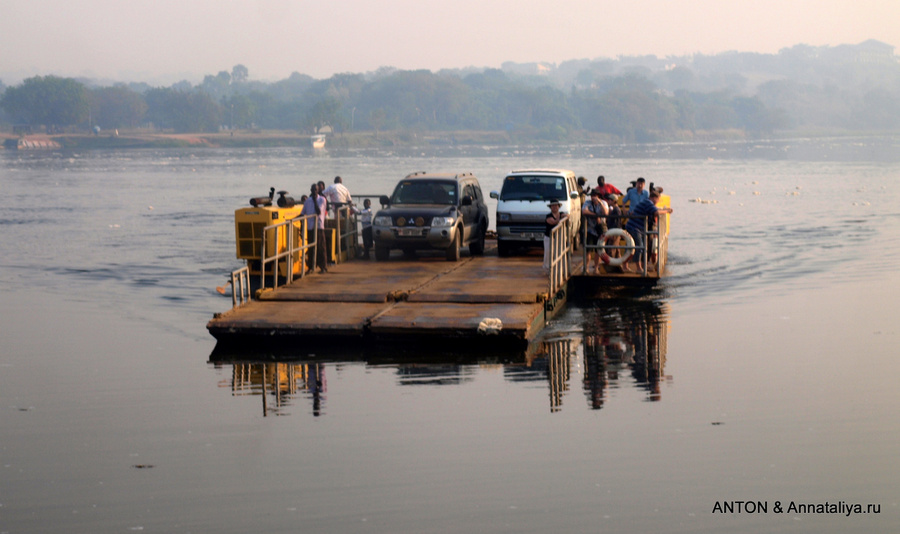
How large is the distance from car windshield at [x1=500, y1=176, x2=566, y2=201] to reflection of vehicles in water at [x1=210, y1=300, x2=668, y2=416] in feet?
20.6

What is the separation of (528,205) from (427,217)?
281 centimetres

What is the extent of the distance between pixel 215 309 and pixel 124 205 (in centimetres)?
4071

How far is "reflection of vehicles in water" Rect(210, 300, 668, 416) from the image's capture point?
1411 cm

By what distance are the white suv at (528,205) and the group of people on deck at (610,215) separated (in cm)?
85

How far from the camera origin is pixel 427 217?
72.8 feet

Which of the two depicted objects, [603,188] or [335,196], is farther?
[603,188]

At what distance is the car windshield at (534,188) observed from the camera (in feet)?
78.8

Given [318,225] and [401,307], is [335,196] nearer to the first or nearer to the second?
[318,225]

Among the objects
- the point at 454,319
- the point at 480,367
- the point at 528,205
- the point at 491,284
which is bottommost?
the point at 480,367

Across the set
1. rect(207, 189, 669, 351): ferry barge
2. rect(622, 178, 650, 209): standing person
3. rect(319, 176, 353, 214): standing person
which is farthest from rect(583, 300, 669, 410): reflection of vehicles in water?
rect(319, 176, 353, 214): standing person

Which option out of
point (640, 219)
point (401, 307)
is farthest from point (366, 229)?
point (401, 307)

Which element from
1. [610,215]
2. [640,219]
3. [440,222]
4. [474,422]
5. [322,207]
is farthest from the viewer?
[440,222]

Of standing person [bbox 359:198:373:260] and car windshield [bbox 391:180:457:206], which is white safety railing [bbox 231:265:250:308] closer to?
car windshield [bbox 391:180:457:206]

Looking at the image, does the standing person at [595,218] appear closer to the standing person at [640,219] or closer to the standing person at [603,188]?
the standing person at [603,188]
